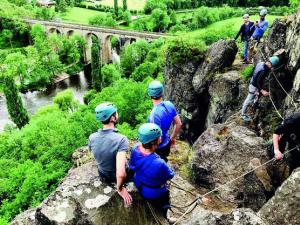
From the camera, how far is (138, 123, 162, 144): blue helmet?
7121 millimetres

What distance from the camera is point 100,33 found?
282 ft

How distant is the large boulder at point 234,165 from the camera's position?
10375mm

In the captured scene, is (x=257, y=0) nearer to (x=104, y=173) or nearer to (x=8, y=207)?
(x=8, y=207)

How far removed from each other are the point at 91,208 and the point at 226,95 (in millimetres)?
11075

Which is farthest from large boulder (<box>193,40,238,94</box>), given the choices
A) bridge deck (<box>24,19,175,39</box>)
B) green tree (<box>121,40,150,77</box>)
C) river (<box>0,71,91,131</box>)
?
bridge deck (<box>24,19,175,39</box>)

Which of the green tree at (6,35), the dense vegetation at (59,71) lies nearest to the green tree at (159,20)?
the dense vegetation at (59,71)

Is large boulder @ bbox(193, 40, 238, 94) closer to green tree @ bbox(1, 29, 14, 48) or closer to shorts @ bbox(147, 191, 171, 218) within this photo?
shorts @ bbox(147, 191, 171, 218)

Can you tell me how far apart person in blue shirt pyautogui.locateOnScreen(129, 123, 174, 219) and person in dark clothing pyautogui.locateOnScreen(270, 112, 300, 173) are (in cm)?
335

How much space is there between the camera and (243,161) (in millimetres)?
11461

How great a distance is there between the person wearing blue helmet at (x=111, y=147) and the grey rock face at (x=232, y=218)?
5.15 ft

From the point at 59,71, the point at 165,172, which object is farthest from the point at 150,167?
the point at 59,71

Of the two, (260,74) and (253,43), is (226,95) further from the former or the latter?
(260,74)

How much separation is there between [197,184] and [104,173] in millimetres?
4734

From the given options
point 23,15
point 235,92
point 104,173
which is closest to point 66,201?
point 104,173
